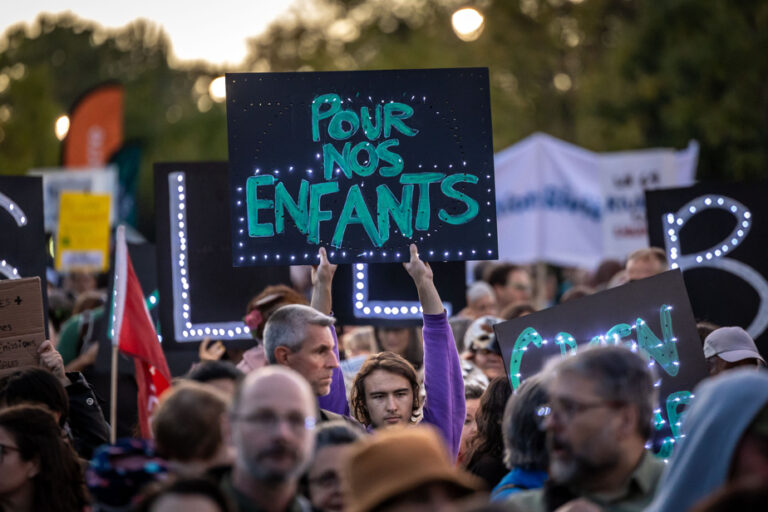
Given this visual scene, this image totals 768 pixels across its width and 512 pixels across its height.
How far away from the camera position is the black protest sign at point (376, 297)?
24.4 feet

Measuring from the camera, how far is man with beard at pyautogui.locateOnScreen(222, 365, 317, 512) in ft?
12.8

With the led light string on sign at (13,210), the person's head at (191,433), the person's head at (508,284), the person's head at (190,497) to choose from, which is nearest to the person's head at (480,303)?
the person's head at (508,284)

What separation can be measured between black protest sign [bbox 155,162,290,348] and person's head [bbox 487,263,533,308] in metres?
3.47

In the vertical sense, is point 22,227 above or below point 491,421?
above

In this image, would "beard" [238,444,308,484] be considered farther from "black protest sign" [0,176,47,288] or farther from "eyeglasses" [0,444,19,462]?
"black protest sign" [0,176,47,288]

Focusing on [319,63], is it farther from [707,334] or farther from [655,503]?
[655,503]

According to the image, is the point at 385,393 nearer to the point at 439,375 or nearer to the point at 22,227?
the point at 439,375

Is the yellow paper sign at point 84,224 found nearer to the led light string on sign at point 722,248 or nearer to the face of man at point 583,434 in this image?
the led light string on sign at point 722,248

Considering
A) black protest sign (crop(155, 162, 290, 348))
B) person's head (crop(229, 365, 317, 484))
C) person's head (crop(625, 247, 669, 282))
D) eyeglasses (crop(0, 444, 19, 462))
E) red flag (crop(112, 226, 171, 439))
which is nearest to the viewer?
person's head (crop(229, 365, 317, 484))

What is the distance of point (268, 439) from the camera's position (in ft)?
12.7

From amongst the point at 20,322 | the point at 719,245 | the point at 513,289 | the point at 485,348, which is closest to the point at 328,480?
the point at 20,322

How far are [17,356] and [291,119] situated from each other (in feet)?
5.98

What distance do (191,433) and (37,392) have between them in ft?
5.10

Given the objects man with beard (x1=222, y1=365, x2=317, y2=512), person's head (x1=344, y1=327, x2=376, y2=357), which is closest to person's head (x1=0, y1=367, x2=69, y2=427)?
man with beard (x1=222, y1=365, x2=317, y2=512)
